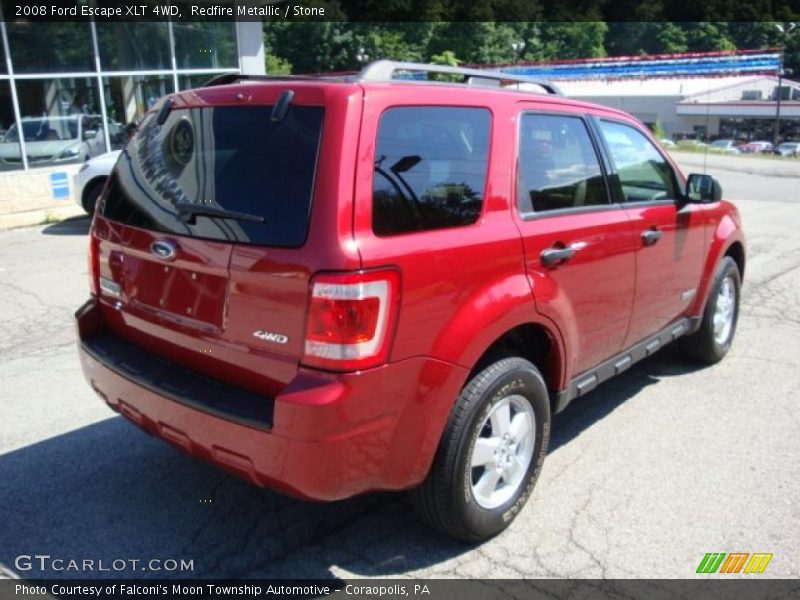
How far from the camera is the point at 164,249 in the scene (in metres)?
2.77

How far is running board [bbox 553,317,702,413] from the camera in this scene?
3.48 metres

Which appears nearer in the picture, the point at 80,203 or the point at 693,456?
the point at 693,456

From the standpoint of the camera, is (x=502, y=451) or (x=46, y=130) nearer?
(x=502, y=451)

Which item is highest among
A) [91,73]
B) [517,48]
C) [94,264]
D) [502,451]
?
[517,48]

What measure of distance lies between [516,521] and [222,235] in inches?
72.0

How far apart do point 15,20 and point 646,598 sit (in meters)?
13.2

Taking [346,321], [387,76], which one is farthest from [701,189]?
[346,321]

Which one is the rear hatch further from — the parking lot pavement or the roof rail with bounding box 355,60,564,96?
the parking lot pavement

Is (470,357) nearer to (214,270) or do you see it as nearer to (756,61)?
(214,270)

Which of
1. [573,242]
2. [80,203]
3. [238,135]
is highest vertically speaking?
[238,135]

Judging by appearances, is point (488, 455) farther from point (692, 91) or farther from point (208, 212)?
point (692, 91)

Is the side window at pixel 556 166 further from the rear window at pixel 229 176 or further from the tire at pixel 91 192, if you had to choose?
the tire at pixel 91 192

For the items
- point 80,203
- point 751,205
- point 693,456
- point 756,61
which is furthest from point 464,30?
point 693,456

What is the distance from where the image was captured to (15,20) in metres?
11.9
